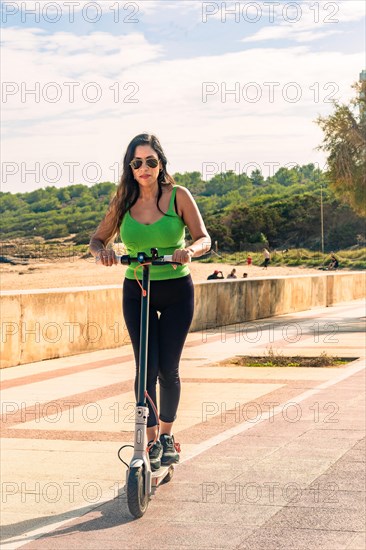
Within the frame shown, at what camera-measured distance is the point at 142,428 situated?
615cm

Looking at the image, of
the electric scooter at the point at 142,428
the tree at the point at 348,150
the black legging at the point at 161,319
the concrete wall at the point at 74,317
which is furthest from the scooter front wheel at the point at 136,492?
the tree at the point at 348,150

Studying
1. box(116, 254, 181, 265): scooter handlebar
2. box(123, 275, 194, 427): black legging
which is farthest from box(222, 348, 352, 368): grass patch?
box(116, 254, 181, 265): scooter handlebar

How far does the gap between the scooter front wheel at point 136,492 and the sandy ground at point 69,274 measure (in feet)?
172

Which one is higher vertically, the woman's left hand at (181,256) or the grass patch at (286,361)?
the woman's left hand at (181,256)

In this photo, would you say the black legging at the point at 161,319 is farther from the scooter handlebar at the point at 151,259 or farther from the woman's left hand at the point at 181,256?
the woman's left hand at the point at 181,256

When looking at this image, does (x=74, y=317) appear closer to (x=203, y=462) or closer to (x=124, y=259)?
(x=203, y=462)

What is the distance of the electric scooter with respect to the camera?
→ 5969 millimetres

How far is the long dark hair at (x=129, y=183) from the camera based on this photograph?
650cm

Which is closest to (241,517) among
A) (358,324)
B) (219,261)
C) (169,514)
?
(169,514)

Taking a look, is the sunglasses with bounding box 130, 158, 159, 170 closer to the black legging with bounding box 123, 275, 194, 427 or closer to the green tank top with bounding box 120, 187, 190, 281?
the green tank top with bounding box 120, 187, 190, 281

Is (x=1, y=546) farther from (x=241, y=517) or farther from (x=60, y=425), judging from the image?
(x=60, y=425)

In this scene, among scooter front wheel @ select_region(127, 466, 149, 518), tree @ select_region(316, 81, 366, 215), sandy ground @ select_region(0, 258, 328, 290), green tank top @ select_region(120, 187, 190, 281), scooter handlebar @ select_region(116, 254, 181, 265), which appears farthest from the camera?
sandy ground @ select_region(0, 258, 328, 290)

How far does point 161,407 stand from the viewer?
6777 mm

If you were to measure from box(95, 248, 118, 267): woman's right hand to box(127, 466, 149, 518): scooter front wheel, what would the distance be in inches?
44.5
